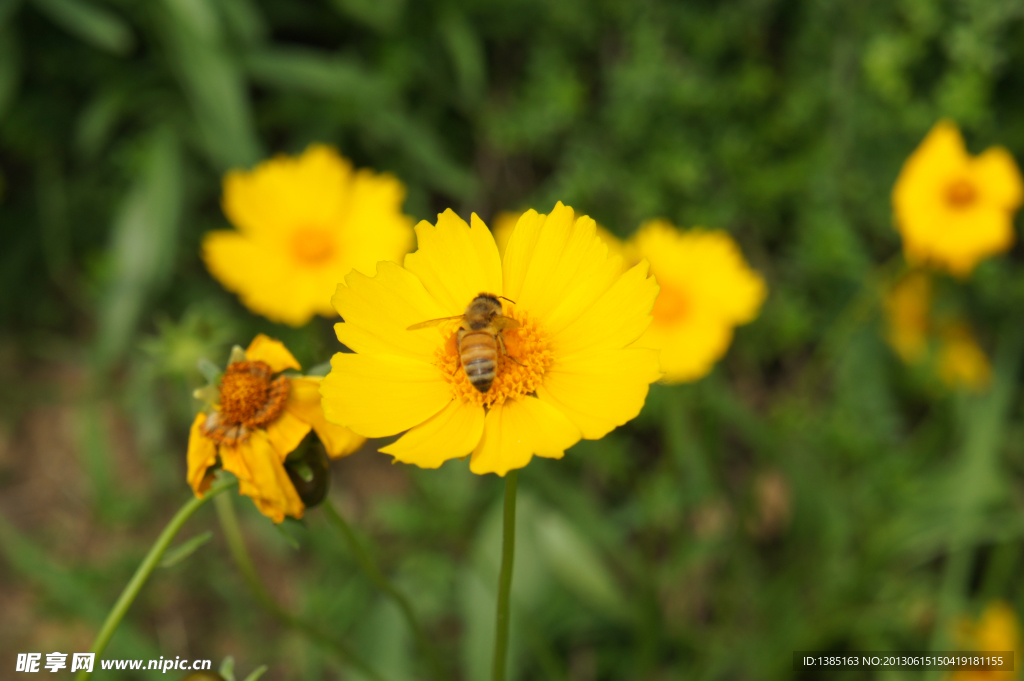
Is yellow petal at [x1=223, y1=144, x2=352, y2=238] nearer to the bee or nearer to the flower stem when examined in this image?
the bee

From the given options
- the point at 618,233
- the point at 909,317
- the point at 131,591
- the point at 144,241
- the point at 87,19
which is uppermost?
the point at 87,19

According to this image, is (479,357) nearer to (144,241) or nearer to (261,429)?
(261,429)


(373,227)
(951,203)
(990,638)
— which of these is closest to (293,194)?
(373,227)

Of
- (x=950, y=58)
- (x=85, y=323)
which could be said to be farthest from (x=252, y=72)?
(x=950, y=58)

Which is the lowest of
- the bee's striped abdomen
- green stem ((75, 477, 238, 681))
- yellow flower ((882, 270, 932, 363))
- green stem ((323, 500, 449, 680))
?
green stem ((75, 477, 238, 681))

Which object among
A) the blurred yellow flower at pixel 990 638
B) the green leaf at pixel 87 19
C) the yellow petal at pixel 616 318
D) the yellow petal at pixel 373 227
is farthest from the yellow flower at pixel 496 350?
the blurred yellow flower at pixel 990 638

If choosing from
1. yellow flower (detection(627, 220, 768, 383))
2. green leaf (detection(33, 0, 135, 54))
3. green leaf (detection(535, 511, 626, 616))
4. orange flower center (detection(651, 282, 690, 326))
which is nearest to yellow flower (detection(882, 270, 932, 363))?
yellow flower (detection(627, 220, 768, 383))

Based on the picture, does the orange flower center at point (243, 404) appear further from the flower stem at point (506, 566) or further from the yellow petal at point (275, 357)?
the flower stem at point (506, 566)
